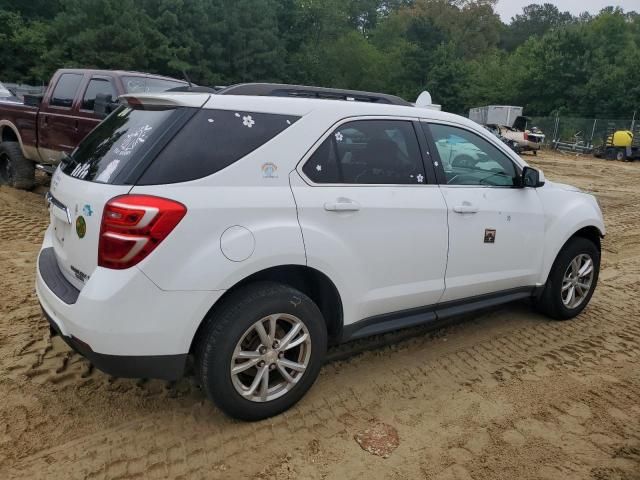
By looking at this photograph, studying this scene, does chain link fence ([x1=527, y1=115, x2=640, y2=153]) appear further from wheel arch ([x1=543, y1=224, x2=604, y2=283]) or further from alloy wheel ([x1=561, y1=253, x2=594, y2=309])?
alloy wheel ([x1=561, y1=253, x2=594, y2=309])

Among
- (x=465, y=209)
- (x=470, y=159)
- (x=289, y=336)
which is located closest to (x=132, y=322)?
(x=289, y=336)

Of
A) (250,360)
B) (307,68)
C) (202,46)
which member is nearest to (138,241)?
(250,360)

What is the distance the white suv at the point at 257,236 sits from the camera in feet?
8.24

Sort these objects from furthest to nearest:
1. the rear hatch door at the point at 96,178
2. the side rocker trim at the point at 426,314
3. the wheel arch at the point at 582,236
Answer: the wheel arch at the point at 582,236, the side rocker trim at the point at 426,314, the rear hatch door at the point at 96,178

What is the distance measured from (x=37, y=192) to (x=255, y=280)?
7.42 m

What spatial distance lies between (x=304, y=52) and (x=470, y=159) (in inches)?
2344

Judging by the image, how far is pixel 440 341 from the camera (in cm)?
414

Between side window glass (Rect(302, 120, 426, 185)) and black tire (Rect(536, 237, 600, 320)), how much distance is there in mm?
1773

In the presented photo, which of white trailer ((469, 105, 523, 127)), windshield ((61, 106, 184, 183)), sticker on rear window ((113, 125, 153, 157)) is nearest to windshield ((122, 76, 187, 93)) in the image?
windshield ((61, 106, 184, 183))

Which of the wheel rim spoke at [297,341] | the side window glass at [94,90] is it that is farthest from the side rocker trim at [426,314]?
the side window glass at [94,90]

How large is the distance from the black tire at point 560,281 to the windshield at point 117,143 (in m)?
3.35

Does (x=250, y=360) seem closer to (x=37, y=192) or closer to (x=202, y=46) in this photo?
(x=37, y=192)

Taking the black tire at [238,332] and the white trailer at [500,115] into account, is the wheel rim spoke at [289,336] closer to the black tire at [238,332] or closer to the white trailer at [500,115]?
the black tire at [238,332]

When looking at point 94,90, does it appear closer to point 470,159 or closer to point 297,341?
point 470,159
